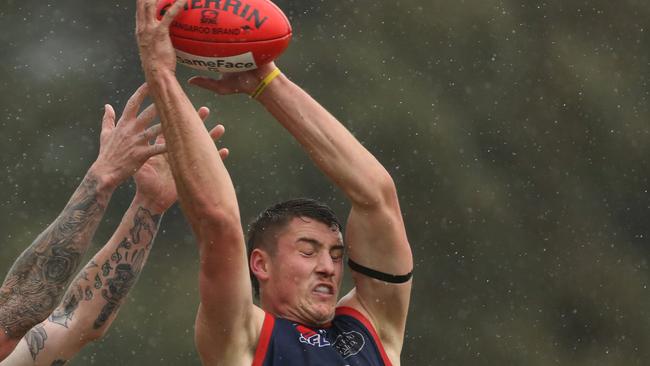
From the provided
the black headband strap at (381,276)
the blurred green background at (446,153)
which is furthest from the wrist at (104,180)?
the blurred green background at (446,153)

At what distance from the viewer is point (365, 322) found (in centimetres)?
510

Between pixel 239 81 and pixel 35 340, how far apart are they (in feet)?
4.22

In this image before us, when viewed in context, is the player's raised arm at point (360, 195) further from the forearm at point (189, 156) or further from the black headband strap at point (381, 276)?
the forearm at point (189, 156)

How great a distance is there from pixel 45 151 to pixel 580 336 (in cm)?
615

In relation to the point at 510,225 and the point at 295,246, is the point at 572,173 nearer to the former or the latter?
the point at 510,225

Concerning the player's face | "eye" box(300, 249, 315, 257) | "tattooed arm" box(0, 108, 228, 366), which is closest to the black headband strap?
the player's face

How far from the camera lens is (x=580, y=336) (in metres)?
14.3

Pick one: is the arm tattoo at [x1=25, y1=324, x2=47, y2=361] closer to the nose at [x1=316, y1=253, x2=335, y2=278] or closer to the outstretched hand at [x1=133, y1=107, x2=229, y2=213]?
the outstretched hand at [x1=133, y1=107, x2=229, y2=213]

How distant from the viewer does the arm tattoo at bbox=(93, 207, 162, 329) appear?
5125mm

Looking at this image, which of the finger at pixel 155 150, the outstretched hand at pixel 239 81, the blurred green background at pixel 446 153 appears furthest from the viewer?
the blurred green background at pixel 446 153

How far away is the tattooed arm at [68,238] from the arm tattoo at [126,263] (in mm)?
354

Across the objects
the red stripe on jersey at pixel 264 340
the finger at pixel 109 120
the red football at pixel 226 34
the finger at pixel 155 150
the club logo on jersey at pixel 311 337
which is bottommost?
the club logo on jersey at pixel 311 337

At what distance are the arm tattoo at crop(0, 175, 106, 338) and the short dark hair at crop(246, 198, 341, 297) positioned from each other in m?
0.67

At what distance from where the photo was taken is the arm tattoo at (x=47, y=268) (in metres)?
4.50
